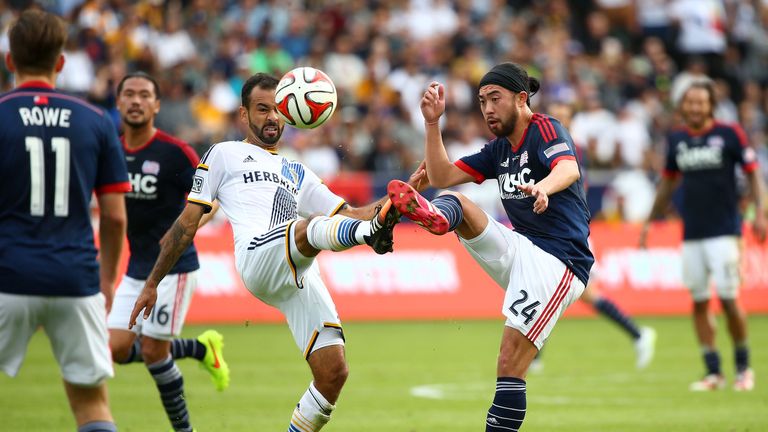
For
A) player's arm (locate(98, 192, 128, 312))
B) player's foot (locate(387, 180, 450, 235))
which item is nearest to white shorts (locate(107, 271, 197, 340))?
player's arm (locate(98, 192, 128, 312))

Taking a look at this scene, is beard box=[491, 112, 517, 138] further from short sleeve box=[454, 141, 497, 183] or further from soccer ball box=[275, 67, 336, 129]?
soccer ball box=[275, 67, 336, 129]

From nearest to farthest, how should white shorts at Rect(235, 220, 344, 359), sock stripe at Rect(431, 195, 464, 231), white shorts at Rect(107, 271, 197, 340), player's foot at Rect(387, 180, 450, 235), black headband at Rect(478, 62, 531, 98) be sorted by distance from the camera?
player's foot at Rect(387, 180, 450, 235) < sock stripe at Rect(431, 195, 464, 231) < white shorts at Rect(235, 220, 344, 359) < black headband at Rect(478, 62, 531, 98) < white shorts at Rect(107, 271, 197, 340)

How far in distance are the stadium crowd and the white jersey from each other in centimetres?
1096

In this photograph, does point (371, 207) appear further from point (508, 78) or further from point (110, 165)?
point (110, 165)

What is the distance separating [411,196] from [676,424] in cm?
450

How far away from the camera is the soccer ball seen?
7961mm

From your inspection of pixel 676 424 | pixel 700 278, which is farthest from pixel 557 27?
pixel 676 424

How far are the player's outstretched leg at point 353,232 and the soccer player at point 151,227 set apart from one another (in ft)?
8.52

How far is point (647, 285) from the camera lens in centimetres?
1961

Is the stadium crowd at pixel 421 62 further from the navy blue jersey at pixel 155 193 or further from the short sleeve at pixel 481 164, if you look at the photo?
the short sleeve at pixel 481 164

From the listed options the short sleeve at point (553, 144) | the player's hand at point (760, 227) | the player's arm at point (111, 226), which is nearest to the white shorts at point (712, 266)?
the player's hand at point (760, 227)

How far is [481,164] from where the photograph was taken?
8266 millimetres

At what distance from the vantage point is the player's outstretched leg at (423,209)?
6.71m

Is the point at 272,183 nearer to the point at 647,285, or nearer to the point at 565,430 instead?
the point at 565,430
